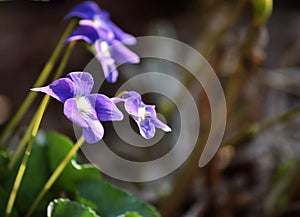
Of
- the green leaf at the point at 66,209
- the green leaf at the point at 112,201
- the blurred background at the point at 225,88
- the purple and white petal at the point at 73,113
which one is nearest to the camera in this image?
the purple and white petal at the point at 73,113

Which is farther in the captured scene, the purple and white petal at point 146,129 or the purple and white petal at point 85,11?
the purple and white petal at point 85,11

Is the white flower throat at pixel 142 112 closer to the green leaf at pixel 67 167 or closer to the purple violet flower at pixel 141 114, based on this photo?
the purple violet flower at pixel 141 114

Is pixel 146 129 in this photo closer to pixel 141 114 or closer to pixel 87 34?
pixel 141 114

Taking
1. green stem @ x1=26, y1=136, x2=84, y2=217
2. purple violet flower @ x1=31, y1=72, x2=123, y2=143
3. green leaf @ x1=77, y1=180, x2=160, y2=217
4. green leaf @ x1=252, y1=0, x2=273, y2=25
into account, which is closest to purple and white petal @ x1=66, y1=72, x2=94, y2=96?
purple violet flower @ x1=31, y1=72, x2=123, y2=143

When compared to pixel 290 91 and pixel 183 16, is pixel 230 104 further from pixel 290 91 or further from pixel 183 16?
pixel 183 16

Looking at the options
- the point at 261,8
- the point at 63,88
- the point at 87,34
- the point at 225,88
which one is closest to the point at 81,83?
the point at 63,88

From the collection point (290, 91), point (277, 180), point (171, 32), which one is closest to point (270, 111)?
point (290, 91)

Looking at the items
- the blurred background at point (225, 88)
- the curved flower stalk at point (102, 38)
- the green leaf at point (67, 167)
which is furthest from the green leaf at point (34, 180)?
the blurred background at point (225, 88)
